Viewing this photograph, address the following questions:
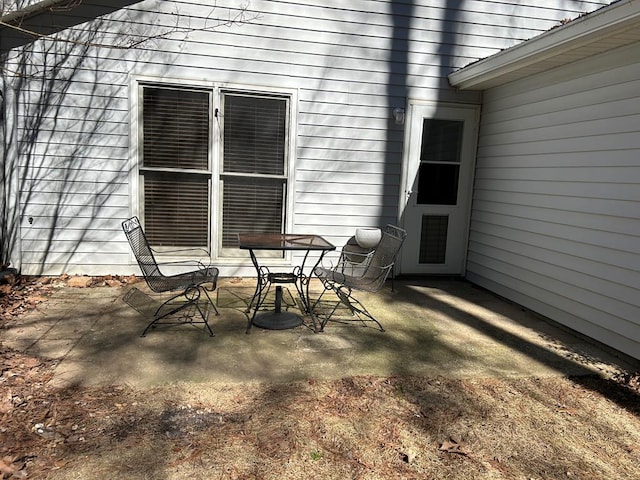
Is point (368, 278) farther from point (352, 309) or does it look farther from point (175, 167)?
point (175, 167)

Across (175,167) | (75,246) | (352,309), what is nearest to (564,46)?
(352,309)

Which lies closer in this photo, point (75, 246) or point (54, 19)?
point (54, 19)

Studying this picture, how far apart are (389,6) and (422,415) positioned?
4.62m

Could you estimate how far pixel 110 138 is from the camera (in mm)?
4867

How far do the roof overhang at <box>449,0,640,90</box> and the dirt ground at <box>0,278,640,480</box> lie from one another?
257 centimetres

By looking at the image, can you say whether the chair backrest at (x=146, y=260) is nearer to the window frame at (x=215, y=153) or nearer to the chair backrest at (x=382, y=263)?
the window frame at (x=215, y=153)

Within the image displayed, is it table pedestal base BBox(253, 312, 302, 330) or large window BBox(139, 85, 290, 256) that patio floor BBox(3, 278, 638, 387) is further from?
large window BBox(139, 85, 290, 256)

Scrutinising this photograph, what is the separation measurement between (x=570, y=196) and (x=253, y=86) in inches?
137

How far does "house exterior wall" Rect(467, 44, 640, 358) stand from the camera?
3520 mm

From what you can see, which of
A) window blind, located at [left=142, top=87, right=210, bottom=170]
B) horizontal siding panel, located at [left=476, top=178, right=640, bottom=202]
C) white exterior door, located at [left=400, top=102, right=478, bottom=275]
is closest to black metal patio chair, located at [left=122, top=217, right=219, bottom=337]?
window blind, located at [left=142, top=87, right=210, bottom=170]


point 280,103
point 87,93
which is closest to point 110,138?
point 87,93

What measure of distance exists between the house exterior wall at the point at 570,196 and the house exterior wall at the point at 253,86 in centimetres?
112

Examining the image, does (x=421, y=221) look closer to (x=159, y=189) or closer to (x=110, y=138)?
(x=159, y=189)

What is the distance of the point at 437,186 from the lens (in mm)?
5734
